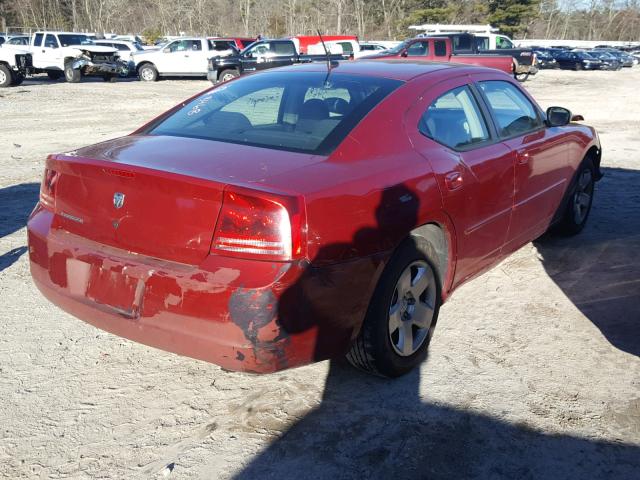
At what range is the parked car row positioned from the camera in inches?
1634

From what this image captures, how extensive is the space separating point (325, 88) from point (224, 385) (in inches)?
71.5

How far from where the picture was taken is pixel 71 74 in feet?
78.4

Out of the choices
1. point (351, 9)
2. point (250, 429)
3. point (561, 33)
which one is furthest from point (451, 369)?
point (561, 33)

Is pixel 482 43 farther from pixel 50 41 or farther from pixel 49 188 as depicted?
pixel 49 188

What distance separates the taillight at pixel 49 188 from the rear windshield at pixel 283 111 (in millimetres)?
669

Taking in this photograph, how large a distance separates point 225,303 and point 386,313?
90 cm

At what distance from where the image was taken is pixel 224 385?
3.36m

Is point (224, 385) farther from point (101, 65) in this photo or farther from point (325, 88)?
point (101, 65)

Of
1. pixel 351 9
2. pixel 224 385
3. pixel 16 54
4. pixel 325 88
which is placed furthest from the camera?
pixel 351 9

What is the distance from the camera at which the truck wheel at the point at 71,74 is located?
23.8 metres

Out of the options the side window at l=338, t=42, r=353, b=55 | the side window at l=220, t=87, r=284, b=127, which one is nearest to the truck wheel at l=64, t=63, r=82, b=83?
the side window at l=338, t=42, r=353, b=55

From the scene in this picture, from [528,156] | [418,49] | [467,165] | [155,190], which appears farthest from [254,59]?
[155,190]

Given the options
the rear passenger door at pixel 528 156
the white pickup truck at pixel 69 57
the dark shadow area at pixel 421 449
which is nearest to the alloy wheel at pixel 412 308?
the dark shadow area at pixel 421 449

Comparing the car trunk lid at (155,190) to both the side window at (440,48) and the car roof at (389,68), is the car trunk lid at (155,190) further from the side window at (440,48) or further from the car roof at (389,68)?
the side window at (440,48)
